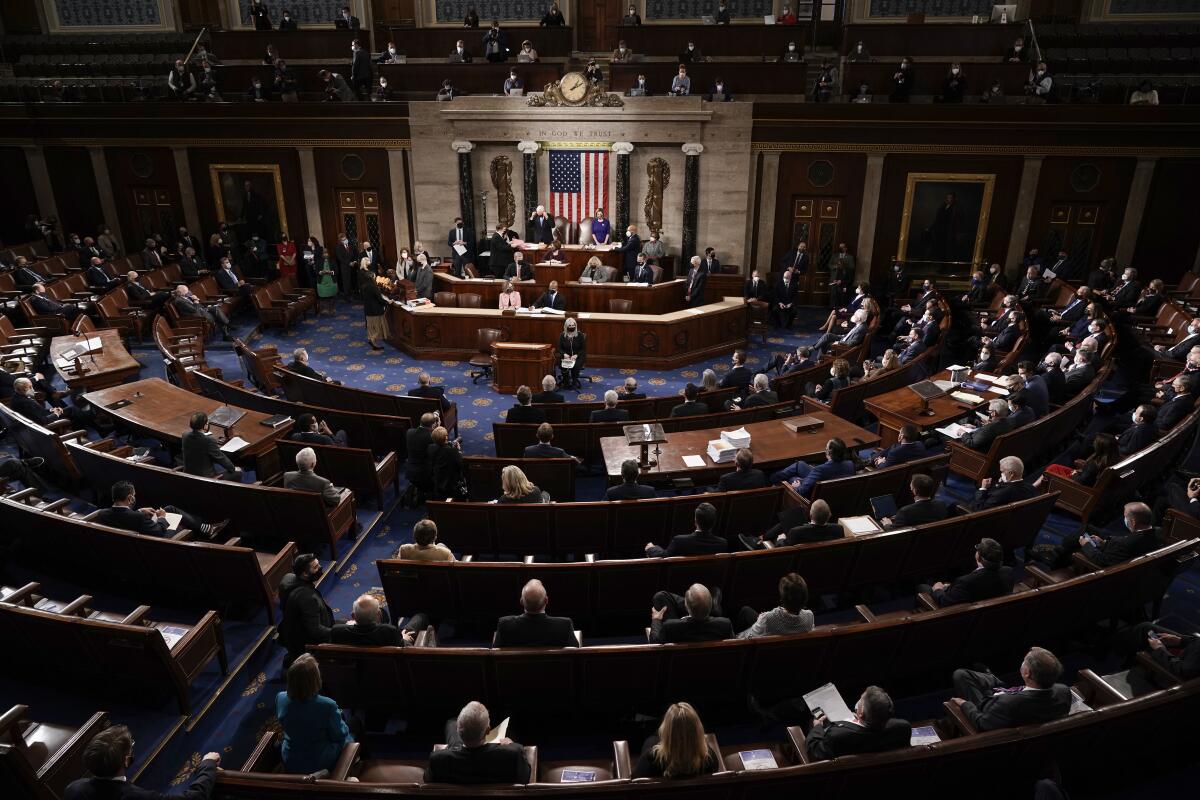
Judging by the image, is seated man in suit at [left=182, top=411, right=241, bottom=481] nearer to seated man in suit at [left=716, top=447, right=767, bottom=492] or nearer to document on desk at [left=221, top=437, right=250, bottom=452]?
document on desk at [left=221, top=437, right=250, bottom=452]

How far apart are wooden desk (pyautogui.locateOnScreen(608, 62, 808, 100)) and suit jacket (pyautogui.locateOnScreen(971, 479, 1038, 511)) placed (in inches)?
450

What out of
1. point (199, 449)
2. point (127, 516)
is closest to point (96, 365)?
point (199, 449)

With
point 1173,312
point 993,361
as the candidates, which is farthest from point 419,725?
point 1173,312

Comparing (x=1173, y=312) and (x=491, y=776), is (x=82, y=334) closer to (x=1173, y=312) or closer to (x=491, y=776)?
(x=491, y=776)

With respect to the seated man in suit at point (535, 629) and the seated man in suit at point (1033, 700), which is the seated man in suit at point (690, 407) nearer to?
the seated man in suit at point (535, 629)

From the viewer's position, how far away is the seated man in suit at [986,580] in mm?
4988

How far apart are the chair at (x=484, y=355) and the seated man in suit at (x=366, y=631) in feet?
24.9

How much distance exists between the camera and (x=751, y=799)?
11.5 ft

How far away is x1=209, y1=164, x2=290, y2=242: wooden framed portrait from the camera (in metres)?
17.5

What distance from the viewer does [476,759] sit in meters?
3.51

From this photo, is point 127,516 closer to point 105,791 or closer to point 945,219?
point 105,791

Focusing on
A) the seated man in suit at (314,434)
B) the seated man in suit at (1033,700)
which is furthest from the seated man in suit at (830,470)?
the seated man in suit at (314,434)

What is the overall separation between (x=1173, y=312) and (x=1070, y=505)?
247 inches

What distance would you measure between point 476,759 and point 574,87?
14.3 metres
